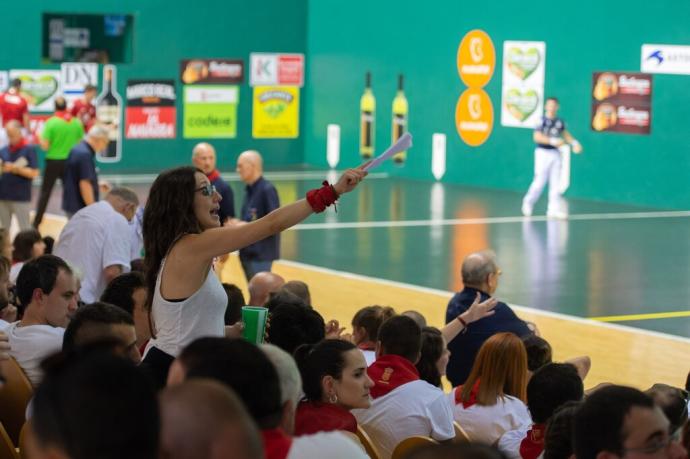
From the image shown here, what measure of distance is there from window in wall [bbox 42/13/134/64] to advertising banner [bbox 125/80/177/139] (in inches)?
31.0

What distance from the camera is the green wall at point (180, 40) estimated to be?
29141mm

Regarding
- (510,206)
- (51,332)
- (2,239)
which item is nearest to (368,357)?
(51,332)

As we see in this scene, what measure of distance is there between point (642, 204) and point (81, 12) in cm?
1281

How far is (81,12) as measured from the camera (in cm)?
2961

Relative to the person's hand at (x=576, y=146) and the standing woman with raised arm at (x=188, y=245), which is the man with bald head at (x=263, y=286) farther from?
the person's hand at (x=576, y=146)

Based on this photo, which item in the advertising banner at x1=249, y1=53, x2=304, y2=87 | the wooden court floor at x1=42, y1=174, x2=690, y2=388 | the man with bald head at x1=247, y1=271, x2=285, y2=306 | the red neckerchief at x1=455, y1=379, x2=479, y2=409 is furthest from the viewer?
the advertising banner at x1=249, y1=53, x2=304, y2=87

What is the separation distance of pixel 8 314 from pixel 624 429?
5.03m

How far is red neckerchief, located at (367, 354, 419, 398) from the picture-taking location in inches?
262

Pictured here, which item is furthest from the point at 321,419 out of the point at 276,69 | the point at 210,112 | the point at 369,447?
the point at 276,69

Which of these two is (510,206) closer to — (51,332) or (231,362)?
Answer: (51,332)

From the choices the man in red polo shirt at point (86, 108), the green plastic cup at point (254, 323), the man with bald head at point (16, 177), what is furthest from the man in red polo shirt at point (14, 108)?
the green plastic cup at point (254, 323)

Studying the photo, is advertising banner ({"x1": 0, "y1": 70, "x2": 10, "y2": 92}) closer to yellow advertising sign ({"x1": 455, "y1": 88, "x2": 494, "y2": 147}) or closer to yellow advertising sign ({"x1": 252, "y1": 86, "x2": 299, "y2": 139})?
yellow advertising sign ({"x1": 252, "y1": 86, "x2": 299, "y2": 139})

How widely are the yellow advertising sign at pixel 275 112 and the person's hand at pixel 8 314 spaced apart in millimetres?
23979

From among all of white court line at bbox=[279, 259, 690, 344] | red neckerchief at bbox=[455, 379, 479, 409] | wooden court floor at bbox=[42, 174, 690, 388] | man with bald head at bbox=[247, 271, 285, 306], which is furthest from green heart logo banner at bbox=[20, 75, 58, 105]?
red neckerchief at bbox=[455, 379, 479, 409]
